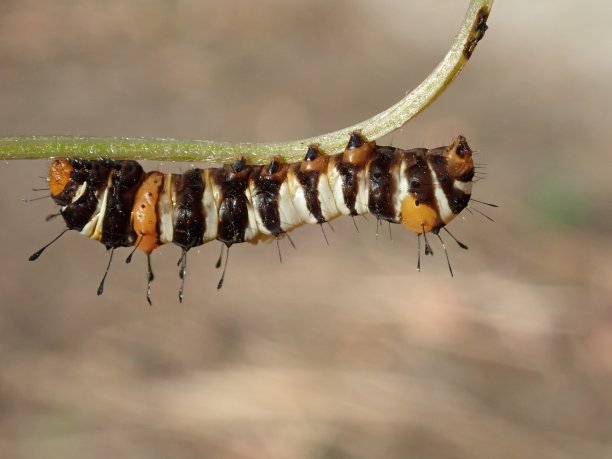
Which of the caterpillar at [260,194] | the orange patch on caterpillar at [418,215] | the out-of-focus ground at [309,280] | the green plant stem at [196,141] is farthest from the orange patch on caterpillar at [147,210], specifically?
the out-of-focus ground at [309,280]

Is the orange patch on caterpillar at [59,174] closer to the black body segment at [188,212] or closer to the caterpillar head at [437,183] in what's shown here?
the black body segment at [188,212]

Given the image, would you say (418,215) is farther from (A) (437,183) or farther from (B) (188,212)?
(B) (188,212)

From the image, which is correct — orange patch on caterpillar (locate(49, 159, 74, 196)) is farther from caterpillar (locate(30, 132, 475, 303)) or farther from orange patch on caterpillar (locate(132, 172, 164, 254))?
orange patch on caterpillar (locate(132, 172, 164, 254))

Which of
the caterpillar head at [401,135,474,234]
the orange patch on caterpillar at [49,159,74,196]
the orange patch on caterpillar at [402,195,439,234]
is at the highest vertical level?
the caterpillar head at [401,135,474,234]

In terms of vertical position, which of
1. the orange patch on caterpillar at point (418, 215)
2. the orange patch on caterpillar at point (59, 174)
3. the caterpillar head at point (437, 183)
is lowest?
the orange patch on caterpillar at point (59, 174)

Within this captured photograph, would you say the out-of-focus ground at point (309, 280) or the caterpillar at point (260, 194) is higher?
the caterpillar at point (260, 194)

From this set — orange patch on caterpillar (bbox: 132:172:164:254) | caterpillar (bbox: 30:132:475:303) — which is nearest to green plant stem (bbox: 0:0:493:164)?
caterpillar (bbox: 30:132:475:303)
